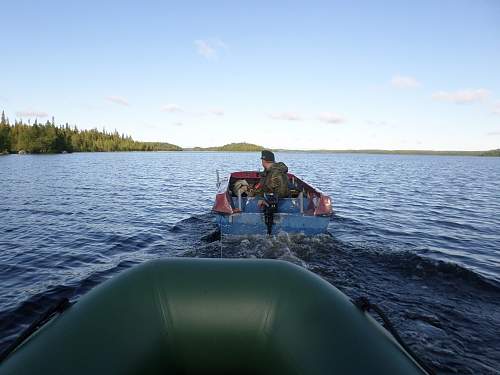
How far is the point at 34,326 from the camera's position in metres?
2.28

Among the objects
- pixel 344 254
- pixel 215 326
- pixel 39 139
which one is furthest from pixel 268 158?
pixel 39 139

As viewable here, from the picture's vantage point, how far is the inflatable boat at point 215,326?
2.30 meters

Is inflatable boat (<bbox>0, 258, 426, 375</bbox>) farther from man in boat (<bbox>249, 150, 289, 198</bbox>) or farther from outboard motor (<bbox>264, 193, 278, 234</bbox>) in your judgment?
man in boat (<bbox>249, 150, 289, 198</bbox>)

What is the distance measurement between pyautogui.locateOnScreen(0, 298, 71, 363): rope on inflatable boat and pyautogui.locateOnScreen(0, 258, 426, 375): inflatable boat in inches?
1.7

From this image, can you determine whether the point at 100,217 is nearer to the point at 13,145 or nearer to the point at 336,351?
the point at 336,351

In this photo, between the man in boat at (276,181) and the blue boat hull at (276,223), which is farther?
the man in boat at (276,181)

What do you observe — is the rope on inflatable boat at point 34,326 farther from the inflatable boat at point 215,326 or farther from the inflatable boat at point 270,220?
the inflatable boat at point 270,220

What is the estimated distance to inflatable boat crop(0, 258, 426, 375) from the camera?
230cm

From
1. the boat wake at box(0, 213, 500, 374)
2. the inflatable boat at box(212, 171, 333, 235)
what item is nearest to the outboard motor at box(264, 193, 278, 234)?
the inflatable boat at box(212, 171, 333, 235)

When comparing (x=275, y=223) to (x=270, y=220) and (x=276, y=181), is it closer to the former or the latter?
(x=270, y=220)

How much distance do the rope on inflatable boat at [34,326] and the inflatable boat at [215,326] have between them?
0.14 feet

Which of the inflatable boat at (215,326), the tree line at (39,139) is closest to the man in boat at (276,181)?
the inflatable boat at (215,326)

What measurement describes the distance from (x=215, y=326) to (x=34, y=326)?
1.42m

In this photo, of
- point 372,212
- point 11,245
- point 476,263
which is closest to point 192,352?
point 476,263
